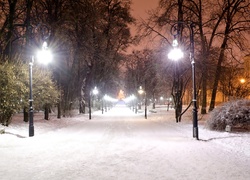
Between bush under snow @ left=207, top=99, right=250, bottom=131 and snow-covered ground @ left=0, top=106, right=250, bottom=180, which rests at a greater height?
bush under snow @ left=207, top=99, right=250, bottom=131

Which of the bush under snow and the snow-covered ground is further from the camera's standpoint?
the bush under snow

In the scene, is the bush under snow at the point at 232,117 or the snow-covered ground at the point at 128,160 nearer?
the snow-covered ground at the point at 128,160

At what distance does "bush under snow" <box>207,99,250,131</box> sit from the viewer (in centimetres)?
2045

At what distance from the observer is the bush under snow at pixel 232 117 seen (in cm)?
2045

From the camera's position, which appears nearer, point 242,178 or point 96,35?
point 242,178

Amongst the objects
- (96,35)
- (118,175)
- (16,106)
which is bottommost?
(118,175)

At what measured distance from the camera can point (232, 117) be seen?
2061cm

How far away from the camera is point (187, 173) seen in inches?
372

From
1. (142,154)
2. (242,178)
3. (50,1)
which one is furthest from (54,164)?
(50,1)

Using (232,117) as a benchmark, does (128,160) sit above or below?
below

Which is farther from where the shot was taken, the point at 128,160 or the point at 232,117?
the point at 232,117

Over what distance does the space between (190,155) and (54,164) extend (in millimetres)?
4708

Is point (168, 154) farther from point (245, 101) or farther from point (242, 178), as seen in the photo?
point (245, 101)

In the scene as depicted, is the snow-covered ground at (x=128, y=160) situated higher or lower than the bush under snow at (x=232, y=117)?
lower
